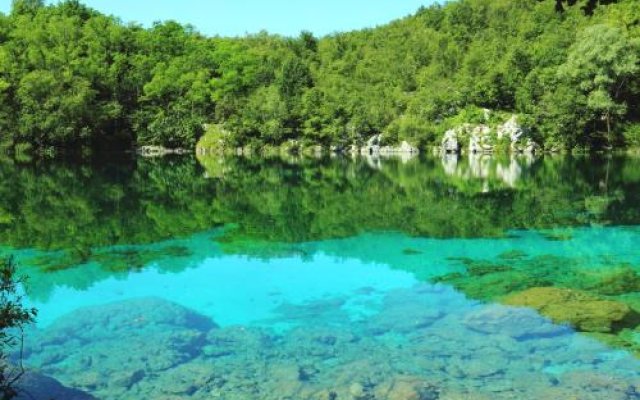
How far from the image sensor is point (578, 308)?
1079 cm

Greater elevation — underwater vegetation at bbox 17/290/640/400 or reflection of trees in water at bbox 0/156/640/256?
reflection of trees in water at bbox 0/156/640/256

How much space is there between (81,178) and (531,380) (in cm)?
3464

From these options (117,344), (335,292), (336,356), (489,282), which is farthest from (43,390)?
(489,282)

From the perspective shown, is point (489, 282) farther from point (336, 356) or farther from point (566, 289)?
point (336, 356)

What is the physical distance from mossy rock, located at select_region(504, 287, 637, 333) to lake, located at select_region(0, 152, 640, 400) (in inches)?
1.8

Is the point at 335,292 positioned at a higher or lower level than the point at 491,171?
lower

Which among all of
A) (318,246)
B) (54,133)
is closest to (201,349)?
(318,246)

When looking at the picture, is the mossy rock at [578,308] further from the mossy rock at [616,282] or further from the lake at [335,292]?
the mossy rock at [616,282]

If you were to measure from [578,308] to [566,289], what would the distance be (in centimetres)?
139

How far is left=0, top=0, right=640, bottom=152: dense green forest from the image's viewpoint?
187 ft

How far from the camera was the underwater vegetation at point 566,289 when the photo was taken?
1019cm

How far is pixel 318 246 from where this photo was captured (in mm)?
18281

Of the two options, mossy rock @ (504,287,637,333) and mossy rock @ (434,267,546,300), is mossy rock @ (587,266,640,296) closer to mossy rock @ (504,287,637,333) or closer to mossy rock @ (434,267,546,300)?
mossy rock @ (504,287,637,333)

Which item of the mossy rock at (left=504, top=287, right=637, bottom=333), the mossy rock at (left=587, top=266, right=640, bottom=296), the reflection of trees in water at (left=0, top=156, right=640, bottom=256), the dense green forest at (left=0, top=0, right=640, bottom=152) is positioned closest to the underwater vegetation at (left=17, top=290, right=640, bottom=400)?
the mossy rock at (left=504, top=287, right=637, bottom=333)
